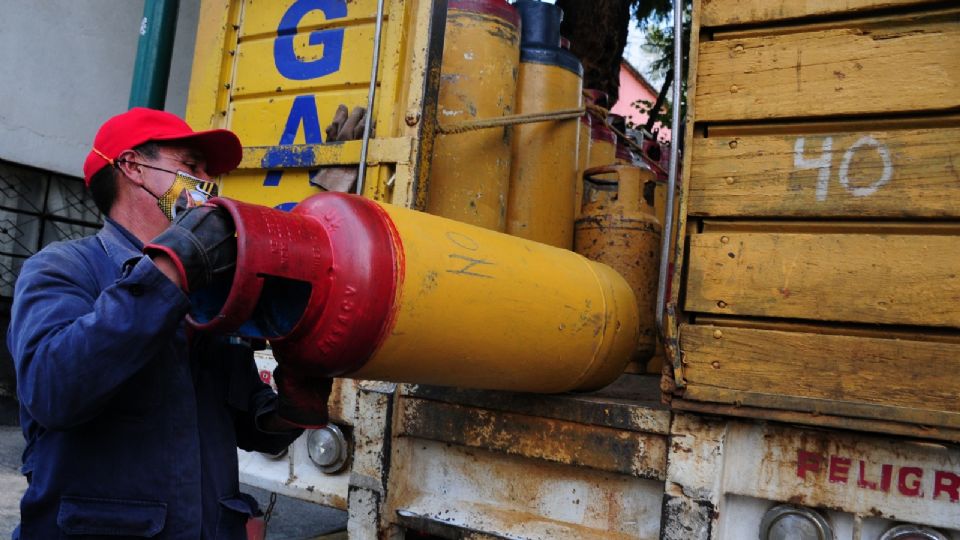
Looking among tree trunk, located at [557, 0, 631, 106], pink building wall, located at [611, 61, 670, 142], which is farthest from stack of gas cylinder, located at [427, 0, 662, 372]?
pink building wall, located at [611, 61, 670, 142]

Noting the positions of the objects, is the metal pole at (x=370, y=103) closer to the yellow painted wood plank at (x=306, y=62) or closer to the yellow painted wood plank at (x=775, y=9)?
the yellow painted wood plank at (x=306, y=62)

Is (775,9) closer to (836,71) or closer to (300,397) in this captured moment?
(836,71)

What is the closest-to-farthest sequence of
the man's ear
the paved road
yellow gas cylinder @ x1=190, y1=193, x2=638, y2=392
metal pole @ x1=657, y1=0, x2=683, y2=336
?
1. yellow gas cylinder @ x1=190, y1=193, x2=638, y2=392
2. the man's ear
3. metal pole @ x1=657, y1=0, x2=683, y2=336
4. the paved road

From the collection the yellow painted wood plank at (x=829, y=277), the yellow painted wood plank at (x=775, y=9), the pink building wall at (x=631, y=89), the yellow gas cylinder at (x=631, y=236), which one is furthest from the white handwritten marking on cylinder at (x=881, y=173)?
the pink building wall at (x=631, y=89)

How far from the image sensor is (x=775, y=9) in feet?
7.29

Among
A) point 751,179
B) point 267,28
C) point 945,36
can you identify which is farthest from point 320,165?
point 945,36

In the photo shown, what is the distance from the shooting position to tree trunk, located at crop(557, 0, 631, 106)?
21.6 ft

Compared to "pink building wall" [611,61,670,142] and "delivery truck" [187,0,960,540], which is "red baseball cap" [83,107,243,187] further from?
"pink building wall" [611,61,670,142]

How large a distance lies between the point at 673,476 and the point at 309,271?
114cm

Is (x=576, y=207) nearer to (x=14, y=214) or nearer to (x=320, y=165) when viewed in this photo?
(x=320, y=165)

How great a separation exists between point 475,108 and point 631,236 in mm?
765

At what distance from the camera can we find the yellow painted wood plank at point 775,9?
2105 millimetres

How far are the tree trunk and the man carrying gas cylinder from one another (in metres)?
4.90

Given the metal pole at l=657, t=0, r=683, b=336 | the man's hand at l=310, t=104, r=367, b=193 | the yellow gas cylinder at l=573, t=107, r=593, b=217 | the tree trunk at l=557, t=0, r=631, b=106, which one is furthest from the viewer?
the tree trunk at l=557, t=0, r=631, b=106
